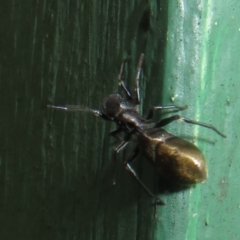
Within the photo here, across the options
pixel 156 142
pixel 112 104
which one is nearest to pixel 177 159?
pixel 156 142

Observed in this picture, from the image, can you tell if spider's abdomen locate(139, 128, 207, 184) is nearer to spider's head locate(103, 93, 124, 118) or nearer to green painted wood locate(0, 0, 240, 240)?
green painted wood locate(0, 0, 240, 240)

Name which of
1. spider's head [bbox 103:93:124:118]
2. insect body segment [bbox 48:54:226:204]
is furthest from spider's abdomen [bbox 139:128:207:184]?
spider's head [bbox 103:93:124:118]

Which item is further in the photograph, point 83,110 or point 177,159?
point 83,110

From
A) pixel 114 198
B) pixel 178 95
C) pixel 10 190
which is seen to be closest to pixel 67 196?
pixel 114 198

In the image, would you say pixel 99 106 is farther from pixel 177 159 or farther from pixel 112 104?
pixel 177 159

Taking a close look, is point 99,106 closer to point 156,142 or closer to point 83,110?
point 83,110
